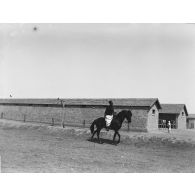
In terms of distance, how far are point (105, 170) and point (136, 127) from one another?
50.9 ft

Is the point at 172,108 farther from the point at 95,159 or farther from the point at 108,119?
the point at 95,159

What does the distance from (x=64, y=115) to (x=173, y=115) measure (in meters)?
14.3

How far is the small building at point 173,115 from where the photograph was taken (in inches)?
1391

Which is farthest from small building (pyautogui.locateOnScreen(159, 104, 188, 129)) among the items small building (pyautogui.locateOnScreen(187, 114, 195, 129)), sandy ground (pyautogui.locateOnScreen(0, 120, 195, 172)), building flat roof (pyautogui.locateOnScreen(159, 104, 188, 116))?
sandy ground (pyautogui.locateOnScreen(0, 120, 195, 172))

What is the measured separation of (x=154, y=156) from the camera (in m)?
14.5

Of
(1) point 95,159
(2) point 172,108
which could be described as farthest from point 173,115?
(1) point 95,159

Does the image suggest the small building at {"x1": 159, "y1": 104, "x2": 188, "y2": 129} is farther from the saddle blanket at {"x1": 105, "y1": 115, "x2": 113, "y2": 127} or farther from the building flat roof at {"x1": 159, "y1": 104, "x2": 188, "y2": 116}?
the saddle blanket at {"x1": 105, "y1": 115, "x2": 113, "y2": 127}

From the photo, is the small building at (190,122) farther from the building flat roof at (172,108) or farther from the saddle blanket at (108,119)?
the saddle blanket at (108,119)

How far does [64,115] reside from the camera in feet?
99.7

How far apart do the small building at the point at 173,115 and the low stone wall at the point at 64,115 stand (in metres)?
9.57

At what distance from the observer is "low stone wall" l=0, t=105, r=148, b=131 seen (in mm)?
25750

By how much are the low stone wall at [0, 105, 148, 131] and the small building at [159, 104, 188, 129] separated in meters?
9.57
